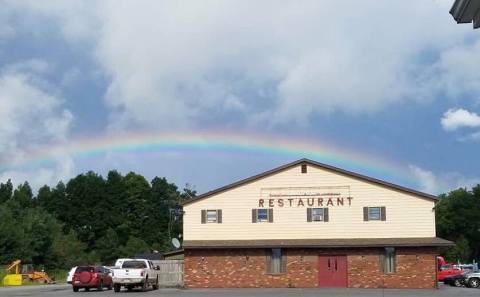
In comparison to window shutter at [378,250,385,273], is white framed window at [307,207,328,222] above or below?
above

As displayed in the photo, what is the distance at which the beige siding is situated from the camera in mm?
44125

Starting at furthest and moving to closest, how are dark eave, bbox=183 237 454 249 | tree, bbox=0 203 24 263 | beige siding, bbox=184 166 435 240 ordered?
tree, bbox=0 203 24 263
beige siding, bbox=184 166 435 240
dark eave, bbox=183 237 454 249

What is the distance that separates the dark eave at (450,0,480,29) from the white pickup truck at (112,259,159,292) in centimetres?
3402

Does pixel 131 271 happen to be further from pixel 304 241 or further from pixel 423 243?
pixel 423 243

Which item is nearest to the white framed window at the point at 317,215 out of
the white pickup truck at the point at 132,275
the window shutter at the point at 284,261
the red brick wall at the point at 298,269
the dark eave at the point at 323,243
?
the dark eave at the point at 323,243

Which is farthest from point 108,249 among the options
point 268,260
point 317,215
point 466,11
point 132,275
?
point 466,11

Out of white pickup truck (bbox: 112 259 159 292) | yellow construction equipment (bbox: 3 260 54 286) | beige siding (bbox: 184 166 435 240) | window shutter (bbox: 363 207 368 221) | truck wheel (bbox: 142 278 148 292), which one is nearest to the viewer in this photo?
white pickup truck (bbox: 112 259 159 292)

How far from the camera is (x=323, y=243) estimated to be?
4366 centimetres

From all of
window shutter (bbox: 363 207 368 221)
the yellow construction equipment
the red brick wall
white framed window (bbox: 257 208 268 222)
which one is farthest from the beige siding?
the yellow construction equipment

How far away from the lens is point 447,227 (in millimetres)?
120938

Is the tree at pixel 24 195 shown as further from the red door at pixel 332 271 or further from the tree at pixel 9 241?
the red door at pixel 332 271

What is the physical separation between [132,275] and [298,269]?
442 inches

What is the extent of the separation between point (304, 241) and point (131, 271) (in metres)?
11.8

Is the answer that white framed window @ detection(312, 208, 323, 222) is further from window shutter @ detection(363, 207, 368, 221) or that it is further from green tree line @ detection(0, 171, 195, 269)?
green tree line @ detection(0, 171, 195, 269)
